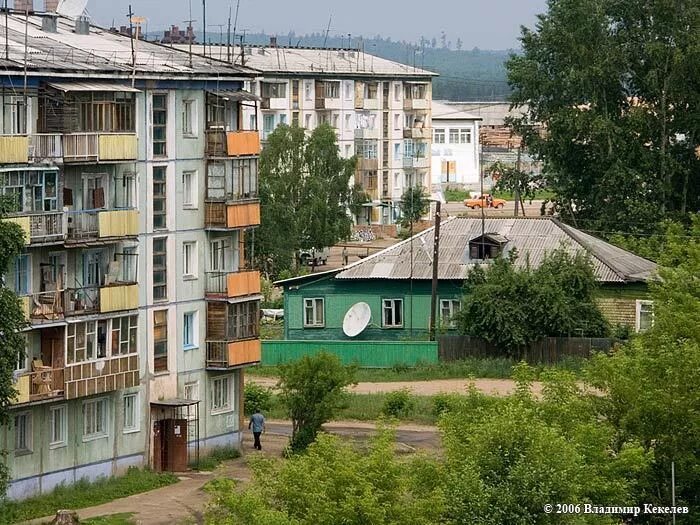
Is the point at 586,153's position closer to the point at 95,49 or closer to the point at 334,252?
the point at 334,252

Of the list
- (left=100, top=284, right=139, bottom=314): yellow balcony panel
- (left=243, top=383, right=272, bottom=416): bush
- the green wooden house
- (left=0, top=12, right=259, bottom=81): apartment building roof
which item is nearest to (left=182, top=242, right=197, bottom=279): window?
(left=100, top=284, right=139, bottom=314): yellow balcony panel

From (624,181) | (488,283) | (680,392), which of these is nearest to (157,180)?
(680,392)

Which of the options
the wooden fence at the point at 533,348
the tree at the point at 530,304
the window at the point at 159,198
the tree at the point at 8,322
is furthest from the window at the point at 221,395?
the wooden fence at the point at 533,348

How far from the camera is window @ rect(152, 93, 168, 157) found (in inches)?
1857

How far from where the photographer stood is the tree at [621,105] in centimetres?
7600

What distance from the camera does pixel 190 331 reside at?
160 feet

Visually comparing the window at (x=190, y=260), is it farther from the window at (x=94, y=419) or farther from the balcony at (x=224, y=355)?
the window at (x=94, y=419)

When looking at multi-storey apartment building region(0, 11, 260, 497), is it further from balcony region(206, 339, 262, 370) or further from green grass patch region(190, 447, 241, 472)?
green grass patch region(190, 447, 241, 472)

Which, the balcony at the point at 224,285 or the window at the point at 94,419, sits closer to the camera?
the window at the point at 94,419

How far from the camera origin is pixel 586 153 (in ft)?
259

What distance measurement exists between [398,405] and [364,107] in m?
56.0

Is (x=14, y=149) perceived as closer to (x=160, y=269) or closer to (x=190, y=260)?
(x=160, y=269)

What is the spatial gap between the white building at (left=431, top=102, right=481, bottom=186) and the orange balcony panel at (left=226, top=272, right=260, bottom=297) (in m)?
95.2

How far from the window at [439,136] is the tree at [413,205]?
34.5 meters
